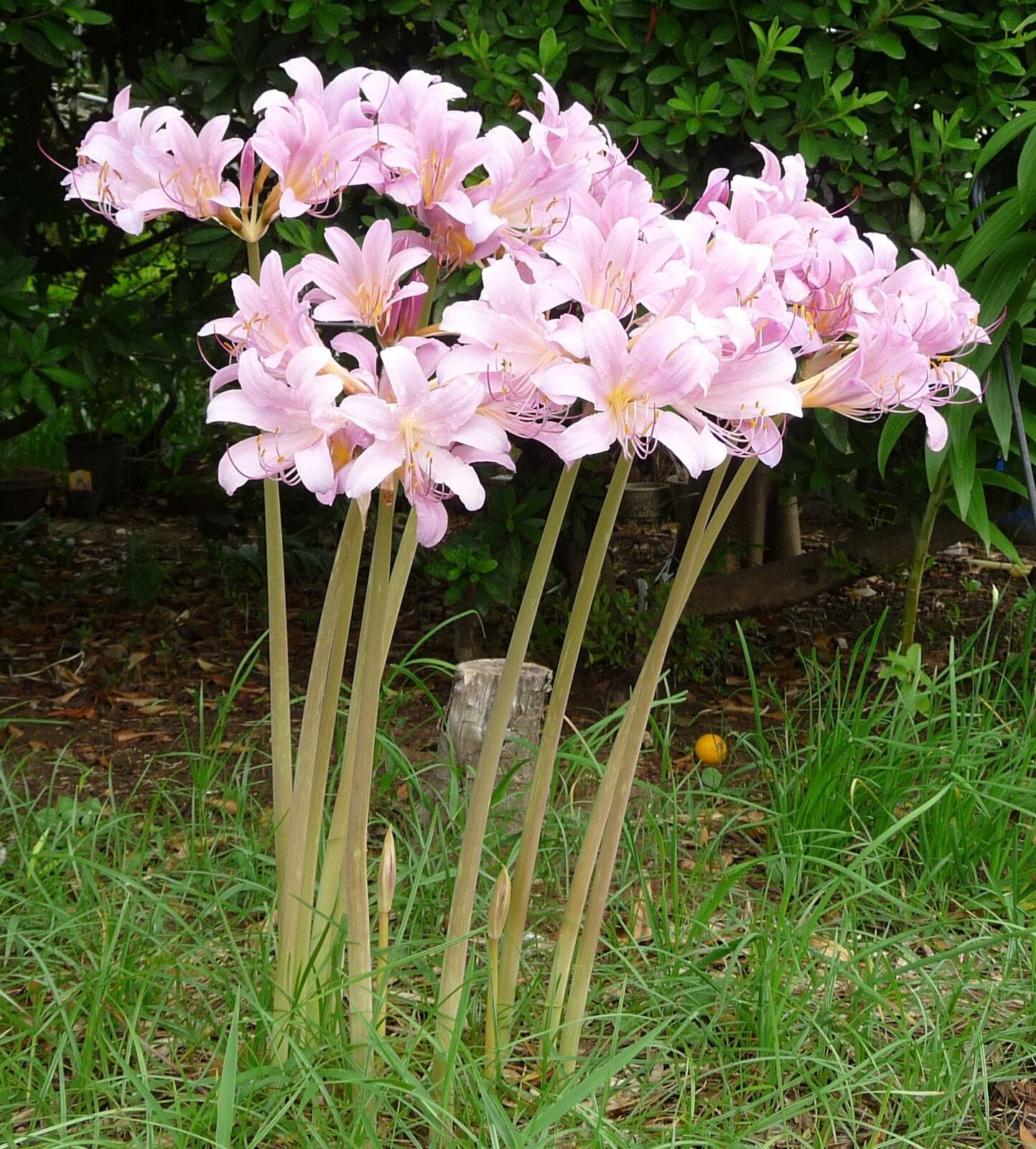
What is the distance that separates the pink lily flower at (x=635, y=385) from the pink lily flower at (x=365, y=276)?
→ 0.29m

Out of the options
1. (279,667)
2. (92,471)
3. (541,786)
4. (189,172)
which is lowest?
(92,471)

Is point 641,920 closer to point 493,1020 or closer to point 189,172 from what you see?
point 493,1020

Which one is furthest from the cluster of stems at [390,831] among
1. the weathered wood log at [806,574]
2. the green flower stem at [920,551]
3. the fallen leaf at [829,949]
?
the weathered wood log at [806,574]

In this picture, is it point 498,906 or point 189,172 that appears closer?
point 189,172

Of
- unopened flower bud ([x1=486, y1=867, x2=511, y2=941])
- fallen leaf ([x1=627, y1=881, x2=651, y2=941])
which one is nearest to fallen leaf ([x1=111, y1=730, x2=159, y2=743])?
fallen leaf ([x1=627, y1=881, x2=651, y2=941])

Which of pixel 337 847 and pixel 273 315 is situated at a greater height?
pixel 273 315

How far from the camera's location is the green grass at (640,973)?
1761mm

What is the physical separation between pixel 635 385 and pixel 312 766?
77cm

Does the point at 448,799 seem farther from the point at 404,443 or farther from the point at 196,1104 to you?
the point at 404,443

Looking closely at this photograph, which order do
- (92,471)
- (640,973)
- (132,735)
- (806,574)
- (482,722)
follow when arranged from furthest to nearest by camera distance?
1. (92,471)
2. (806,574)
3. (132,735)
4. (482,722)
5. (640,973)

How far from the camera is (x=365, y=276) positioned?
1.46 metres

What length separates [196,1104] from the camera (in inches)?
69.3

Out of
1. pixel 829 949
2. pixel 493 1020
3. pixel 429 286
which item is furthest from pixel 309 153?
pixel 829 949

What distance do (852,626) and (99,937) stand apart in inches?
126
